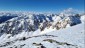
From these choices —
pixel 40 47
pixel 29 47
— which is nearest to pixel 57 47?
pixel 40 47

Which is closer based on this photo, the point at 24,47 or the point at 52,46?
the point at 52,46

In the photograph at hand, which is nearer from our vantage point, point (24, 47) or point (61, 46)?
point (61, 46)

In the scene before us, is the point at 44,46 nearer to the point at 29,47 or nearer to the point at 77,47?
the point at 29,47

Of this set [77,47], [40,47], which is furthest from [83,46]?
[40,47]

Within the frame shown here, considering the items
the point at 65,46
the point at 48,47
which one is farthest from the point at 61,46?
the point at 48,47

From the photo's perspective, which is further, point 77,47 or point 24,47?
point 24,47

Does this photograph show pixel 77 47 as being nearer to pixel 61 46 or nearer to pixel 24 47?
pixel 61 46

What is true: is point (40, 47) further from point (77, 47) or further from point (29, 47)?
point (77, 47)

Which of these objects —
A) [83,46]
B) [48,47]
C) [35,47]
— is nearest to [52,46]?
[48,47]
